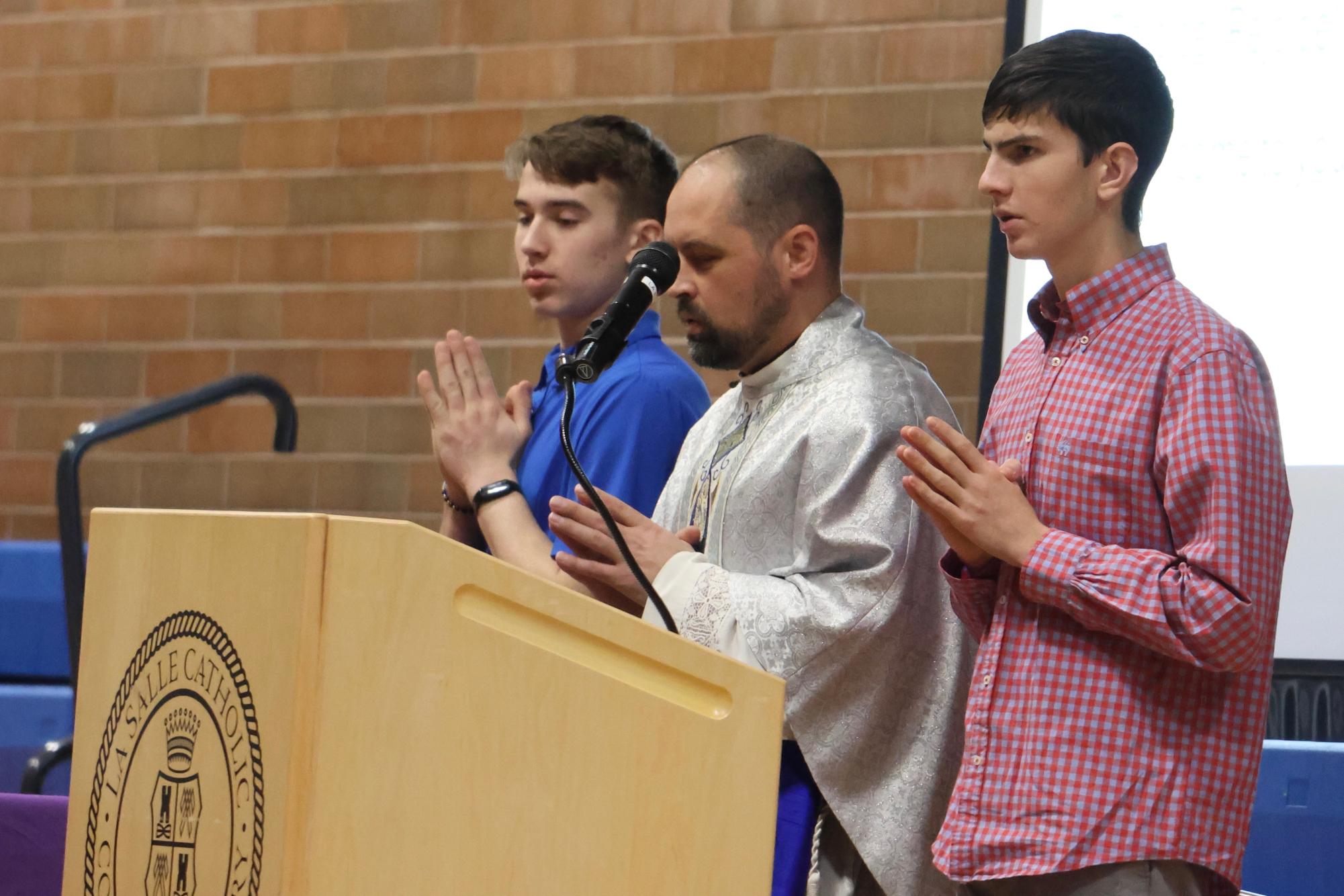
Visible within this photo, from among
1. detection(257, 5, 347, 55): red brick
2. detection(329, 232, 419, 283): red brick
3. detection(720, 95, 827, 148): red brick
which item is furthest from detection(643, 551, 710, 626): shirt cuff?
detection(257, 5, 347, 55): red brick

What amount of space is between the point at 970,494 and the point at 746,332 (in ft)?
1.93

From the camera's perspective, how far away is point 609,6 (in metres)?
3.68

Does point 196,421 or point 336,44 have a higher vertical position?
point 336,44

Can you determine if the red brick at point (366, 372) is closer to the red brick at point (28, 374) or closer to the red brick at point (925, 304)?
the red brick at point (28, 374)

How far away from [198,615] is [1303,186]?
2.20 meters

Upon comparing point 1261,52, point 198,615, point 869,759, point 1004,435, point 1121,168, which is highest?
point 1261,52

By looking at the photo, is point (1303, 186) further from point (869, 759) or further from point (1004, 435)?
point (869, 759)

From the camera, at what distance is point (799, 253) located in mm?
2084

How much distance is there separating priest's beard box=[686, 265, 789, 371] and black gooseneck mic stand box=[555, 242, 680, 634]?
241mm

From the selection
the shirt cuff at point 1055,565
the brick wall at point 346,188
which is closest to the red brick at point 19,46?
the brick wall at point 346,188

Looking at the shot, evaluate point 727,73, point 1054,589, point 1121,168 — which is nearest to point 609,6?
point 727,73

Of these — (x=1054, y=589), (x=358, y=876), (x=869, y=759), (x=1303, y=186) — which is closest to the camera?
(x=358, y=876)

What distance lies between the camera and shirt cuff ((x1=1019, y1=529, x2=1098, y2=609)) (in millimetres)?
1480

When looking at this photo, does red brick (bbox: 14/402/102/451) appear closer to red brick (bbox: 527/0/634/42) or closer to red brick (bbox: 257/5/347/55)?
red brick (bbox: 257/5/347/55)
